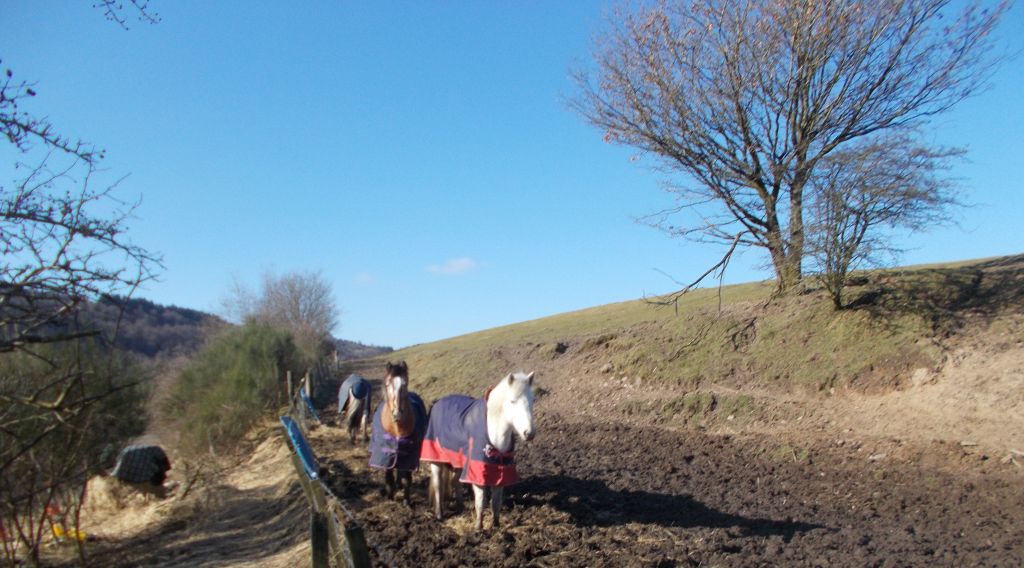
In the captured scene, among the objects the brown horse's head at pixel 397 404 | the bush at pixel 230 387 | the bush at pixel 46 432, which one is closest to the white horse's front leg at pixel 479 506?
the brown horse's head at pixel 397 404

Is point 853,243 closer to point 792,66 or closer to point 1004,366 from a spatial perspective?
point 1004,366

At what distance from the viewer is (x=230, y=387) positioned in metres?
20.8

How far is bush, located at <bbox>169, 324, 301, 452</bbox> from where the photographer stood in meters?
19.2

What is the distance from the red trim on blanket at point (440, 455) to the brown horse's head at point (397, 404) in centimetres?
35

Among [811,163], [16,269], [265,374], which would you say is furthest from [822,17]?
[265,374]

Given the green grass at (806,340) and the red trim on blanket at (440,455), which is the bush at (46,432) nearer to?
the red trim on blanket at (440,455)

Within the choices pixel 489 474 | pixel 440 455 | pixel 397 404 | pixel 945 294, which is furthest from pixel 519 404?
pixel 945 294

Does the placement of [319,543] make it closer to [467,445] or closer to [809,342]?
[467,445]

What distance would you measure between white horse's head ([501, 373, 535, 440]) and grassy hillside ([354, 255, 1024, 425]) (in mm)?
6478

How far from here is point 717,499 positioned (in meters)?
8.12

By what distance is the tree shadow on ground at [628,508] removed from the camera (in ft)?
23.0

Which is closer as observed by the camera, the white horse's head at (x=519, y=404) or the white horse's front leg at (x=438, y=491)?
the white horse's head at (x=519, y=404)

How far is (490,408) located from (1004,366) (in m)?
7.83

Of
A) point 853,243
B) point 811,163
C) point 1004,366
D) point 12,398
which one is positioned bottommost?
point 1004,366
